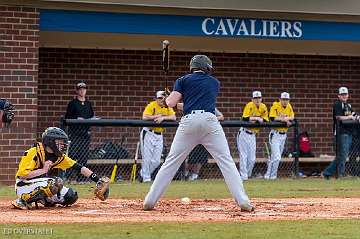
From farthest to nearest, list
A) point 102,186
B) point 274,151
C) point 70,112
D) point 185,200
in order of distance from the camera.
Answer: point 274,151
point 70,112
point 185,200
point 102,186

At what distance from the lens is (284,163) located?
1894 cm

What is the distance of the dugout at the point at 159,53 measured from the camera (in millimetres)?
16344

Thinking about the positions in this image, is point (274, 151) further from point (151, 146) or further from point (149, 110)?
point (149, 110)

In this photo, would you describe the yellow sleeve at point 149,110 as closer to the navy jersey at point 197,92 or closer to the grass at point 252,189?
the grass at point 252,189

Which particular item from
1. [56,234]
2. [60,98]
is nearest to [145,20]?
[60,98]

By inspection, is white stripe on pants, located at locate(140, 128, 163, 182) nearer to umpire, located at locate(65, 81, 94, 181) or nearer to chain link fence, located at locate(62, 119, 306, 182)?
chain link fence, located at locate(62, 119, 306, 182)

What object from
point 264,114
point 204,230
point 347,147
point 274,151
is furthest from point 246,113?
point 204,230

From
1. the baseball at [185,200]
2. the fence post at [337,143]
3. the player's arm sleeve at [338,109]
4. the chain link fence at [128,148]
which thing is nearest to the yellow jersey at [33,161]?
the baseball at [185,200]

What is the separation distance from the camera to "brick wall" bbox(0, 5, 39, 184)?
1614 cm

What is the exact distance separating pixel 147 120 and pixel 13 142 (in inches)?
108

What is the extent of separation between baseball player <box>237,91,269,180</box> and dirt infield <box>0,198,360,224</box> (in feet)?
18.6

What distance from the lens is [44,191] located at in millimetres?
10102

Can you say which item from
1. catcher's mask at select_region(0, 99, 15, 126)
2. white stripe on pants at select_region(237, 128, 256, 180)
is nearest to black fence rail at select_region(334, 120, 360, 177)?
white stripe on pants at select_region(237, 128, 256, 180)

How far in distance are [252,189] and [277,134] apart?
3.92 m
